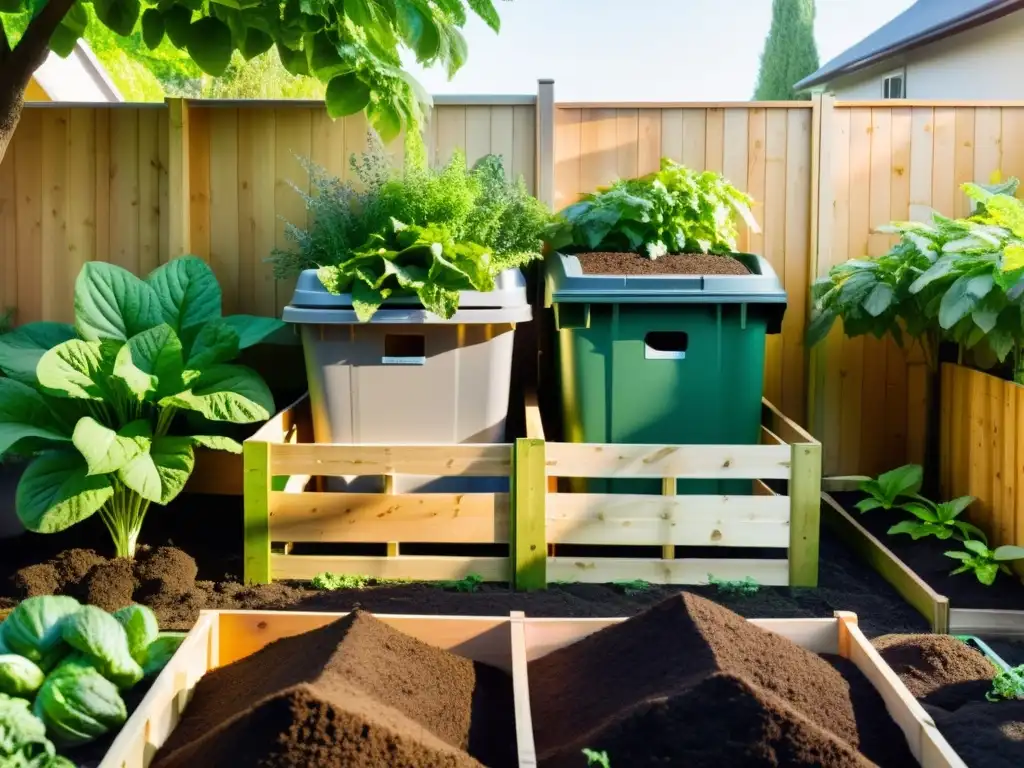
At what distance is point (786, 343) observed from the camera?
5230 millimetres

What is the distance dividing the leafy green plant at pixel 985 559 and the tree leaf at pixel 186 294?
A: 9.94ft

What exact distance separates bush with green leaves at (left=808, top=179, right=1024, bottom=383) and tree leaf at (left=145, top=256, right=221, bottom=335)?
265cm

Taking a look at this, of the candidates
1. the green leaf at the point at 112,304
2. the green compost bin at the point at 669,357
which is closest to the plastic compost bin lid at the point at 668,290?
the green compost bin at the point at 669,357

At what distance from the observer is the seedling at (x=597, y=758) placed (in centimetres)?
195

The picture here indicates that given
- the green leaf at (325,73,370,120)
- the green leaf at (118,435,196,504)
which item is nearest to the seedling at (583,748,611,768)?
the green leaf at (325,73,370,120)

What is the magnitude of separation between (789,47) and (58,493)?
29.6 metres

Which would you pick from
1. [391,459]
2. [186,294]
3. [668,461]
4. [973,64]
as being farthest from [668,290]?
[973,64]

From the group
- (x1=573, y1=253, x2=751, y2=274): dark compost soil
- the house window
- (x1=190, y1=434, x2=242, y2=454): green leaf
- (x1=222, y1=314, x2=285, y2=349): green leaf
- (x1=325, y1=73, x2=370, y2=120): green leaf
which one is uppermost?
the house window

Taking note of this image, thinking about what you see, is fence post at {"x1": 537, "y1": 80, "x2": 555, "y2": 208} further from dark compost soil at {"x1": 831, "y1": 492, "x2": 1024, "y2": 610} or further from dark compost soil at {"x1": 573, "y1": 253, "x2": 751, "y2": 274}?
dark compost soil at {"x1": 831, "y1": 492, "x2": 1024, "y2": 610}

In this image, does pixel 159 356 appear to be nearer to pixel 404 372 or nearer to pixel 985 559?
pixel 404 372

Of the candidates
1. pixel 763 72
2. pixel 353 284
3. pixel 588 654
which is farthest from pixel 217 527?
pixel 763 72

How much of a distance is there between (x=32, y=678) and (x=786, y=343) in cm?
377

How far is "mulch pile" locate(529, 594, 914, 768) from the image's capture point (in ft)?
6.48

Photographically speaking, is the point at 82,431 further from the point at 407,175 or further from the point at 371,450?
the point at 407,175
